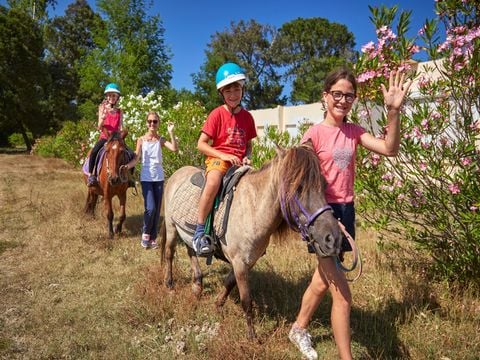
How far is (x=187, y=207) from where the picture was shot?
4.18m

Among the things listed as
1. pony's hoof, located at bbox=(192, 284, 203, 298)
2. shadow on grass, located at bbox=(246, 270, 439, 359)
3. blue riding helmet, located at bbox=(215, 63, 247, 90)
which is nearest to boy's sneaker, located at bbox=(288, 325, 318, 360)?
shadow on grass, located at bbox=(246, 270, 439, 359)

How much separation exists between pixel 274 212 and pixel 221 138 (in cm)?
106

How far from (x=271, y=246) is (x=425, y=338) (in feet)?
10.0

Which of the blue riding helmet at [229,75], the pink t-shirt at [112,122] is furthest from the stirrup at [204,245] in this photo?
the pink t-shirt at [112,122]

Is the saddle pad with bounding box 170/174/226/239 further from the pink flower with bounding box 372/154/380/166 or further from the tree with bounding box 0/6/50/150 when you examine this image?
the tree with bounding box 0/6/50/150

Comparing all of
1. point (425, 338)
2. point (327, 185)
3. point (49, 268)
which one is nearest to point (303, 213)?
point (327, 185)

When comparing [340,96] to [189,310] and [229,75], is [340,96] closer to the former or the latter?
[229,75]

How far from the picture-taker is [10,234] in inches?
286

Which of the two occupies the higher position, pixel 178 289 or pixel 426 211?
pixel 426 211

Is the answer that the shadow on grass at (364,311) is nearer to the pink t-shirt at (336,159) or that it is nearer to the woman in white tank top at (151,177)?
the pink t-shirt at (336,159)

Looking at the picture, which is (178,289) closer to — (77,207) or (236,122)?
(236,122)

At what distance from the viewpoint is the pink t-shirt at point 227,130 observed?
3.63 m

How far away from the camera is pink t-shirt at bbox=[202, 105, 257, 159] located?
3.63 m

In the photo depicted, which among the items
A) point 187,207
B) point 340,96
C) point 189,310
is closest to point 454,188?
point 340,96
